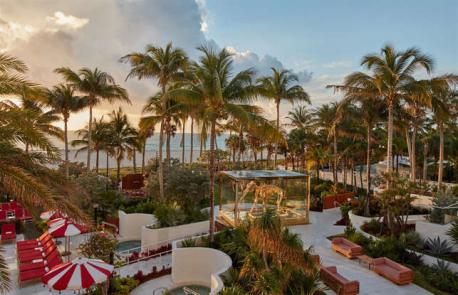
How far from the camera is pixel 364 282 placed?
11.5 m

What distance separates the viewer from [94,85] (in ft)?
84.7

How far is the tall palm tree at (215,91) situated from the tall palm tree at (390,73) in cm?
837

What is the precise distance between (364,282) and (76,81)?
23.8 meters

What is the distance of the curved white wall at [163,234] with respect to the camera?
15.4 meters

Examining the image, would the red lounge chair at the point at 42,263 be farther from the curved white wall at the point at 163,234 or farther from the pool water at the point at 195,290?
the pool water at the point at 195,290

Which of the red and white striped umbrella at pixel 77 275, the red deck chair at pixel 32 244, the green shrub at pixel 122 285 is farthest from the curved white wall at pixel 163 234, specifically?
the red and white striped umbrella at pixel 77 275

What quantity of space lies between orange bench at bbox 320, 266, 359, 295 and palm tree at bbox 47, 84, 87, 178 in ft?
75.0

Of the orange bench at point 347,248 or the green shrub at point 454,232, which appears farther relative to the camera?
the orange bench at point 347,248

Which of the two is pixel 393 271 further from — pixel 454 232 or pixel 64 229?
pixel 64 229

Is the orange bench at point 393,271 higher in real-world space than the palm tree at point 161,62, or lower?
lower

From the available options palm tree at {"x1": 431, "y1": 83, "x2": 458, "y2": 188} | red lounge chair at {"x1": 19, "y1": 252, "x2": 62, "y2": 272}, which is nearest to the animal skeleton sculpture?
red lounge chair at {"x1": 19, "y1": 252, "x2": 62, "y2": 272}

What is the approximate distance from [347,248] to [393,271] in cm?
245

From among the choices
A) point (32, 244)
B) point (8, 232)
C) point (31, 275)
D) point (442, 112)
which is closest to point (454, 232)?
point (442, 112)

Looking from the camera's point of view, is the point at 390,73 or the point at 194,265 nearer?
the point at 194,265
